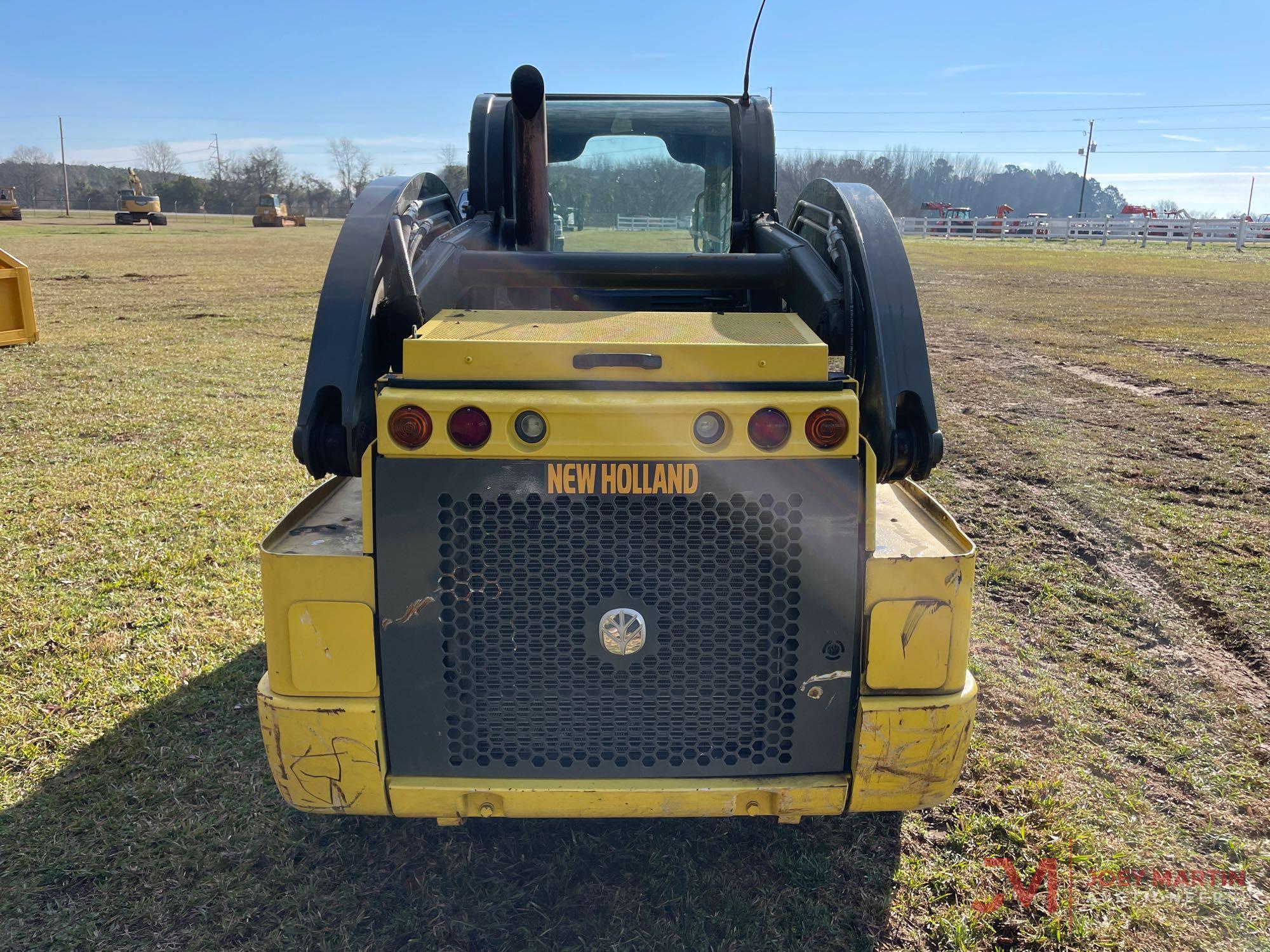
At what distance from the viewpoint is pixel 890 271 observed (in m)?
2.84

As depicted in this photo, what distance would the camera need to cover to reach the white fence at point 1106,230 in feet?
145

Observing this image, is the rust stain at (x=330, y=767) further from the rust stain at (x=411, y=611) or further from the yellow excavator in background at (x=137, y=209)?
the yellow excavator in background at (x=137, y=209)

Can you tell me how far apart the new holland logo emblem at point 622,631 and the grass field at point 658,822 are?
0.83 metres

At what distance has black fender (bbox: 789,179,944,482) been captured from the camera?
106 inches

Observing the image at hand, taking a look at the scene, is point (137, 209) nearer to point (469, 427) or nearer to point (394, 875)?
point (394, 875)

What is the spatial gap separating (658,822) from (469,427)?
61.0 inches

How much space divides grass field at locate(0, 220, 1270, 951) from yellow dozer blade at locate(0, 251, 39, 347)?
12.8ft

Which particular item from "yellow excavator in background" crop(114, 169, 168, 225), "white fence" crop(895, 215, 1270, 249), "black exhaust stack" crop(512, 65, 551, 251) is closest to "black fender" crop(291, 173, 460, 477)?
"black exhaust stack" crop(512, 65, 551, 251)

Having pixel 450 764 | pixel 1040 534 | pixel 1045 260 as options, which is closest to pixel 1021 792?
pixel 450 764

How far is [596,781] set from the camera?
2.58 meters

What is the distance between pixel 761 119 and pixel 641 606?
293 cm

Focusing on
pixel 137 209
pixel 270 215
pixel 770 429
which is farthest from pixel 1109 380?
pixel 270 215

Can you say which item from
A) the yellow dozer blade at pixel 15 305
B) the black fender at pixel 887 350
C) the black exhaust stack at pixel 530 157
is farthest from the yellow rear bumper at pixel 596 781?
the yellow dozer blade at pixel 15 305

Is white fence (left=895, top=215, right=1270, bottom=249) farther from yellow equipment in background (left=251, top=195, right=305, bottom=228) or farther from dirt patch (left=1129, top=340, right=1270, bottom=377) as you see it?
yellow equipment in background (left=251, top=195, right=305, bottom=228)
